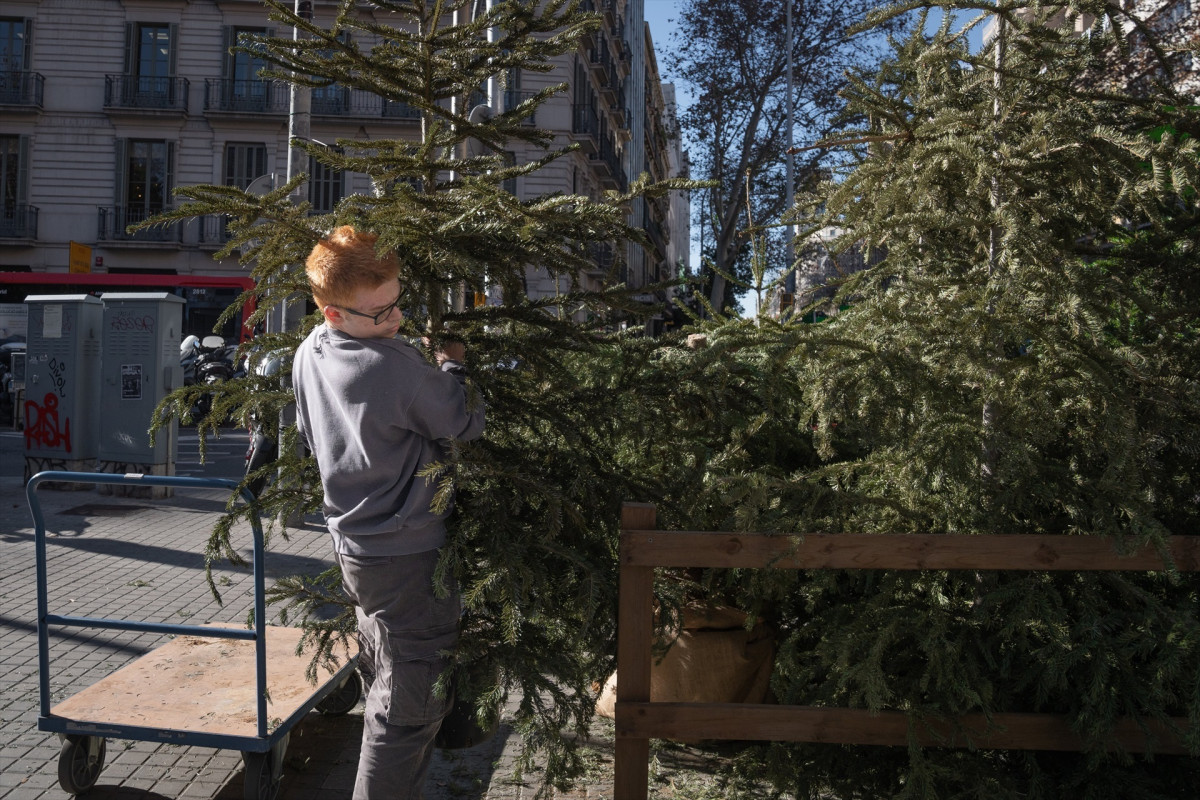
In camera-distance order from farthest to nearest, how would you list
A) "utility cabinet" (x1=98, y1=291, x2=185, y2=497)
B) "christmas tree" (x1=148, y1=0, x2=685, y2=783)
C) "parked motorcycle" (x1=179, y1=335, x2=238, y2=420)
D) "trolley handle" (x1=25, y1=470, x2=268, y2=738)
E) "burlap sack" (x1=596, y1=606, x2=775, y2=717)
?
1. "parked motorcycle" (x1=179, y1=335, x2=238, y2=420)
2. "utility cabinet" (x1=98, y1=291, x2=185, y2=497)
3. "burlap sack" (x1=596, y1=606, x2=775, y2=717)
4. "trolley handle" (x1=25, y1=470, x2=268, y2=738)
5. "christmas tree" (x1=148, y1=0, x2=685, y2=783)

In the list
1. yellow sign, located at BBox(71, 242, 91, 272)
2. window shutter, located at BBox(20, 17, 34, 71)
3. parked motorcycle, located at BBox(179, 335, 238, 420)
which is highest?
window shutter, located at BBox(20, 17, 34, 71)

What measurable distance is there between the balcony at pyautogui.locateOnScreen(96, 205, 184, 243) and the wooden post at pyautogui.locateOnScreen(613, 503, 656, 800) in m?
31.6

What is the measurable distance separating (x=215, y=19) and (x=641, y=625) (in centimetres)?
3452

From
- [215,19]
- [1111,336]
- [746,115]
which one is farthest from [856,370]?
[215,19]

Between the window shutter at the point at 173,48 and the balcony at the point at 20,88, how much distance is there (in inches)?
153

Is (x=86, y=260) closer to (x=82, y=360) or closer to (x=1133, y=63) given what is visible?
(x=82, y=360)

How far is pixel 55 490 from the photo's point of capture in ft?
37.4

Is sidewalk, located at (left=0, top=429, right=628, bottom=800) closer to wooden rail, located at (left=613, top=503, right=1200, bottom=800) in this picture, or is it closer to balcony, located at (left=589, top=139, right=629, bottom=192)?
wooden rail, located at (left=613, top=503, right=1200, bottom=800)

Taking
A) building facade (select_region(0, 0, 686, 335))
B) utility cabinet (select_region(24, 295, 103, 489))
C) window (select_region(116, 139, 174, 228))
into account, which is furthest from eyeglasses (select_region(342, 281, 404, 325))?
window (select_region(116, 139, 174, 228))

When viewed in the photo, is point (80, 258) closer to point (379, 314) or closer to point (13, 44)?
point (13, 44)

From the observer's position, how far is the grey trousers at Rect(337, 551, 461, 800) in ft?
9.51

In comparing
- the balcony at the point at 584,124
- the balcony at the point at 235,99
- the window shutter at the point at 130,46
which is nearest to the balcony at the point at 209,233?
the balcony at the point at 235,99

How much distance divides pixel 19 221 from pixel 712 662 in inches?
1343

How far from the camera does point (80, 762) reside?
384 cm
